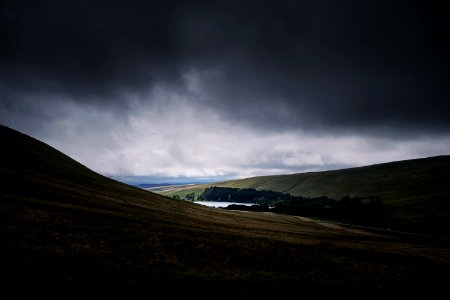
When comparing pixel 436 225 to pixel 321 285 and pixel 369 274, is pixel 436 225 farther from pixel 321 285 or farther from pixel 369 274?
pixel 321 285

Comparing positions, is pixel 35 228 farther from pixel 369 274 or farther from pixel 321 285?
pixel 369 274

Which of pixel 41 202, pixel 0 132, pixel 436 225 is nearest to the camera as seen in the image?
pixel 41 202

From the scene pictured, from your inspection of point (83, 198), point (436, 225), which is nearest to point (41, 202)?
point (83, 198)

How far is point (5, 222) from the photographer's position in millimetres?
30312

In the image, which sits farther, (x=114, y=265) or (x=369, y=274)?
(x=369, y=274)

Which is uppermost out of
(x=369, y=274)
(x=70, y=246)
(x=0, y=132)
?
(x=0, y=132)

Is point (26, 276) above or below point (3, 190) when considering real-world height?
below

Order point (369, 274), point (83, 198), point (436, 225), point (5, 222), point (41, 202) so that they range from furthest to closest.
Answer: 1. point (436, 225)
2. point (83, 198)
3. point (41, 202)
4. point (369, 274)
5. point (5, 222)

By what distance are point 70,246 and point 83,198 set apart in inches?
1276

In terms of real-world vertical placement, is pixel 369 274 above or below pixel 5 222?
below

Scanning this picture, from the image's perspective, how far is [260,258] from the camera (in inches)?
1388

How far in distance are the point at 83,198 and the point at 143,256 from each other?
34421 millimetres

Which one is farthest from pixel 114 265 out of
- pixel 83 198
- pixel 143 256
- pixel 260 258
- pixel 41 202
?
pixel 83 198

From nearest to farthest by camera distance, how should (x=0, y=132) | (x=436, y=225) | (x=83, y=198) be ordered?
(x=83, y=198) < (x=0, y=132) < (x=436, y=225)
